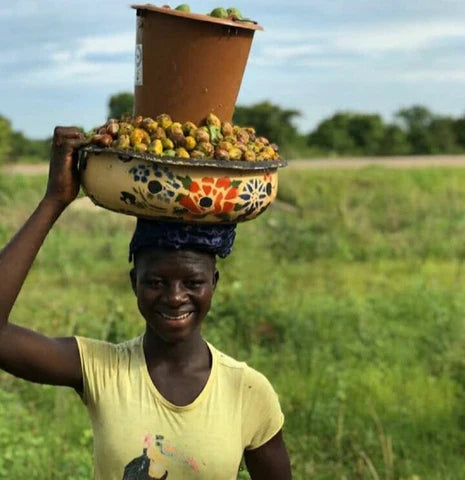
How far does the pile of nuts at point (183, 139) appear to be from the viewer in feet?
6.12

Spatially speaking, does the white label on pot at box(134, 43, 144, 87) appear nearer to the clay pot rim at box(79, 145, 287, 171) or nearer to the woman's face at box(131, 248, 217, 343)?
the clay pot rim at box(79, 145, 287, 171)

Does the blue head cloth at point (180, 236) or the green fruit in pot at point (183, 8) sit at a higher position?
the green fruit in pot at point (183, 8)

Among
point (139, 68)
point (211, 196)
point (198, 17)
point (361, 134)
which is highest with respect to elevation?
point (198, 17)

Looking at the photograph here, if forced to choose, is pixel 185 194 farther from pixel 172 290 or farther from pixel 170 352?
pixel 170 352

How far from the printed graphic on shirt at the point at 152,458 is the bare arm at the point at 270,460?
204mm

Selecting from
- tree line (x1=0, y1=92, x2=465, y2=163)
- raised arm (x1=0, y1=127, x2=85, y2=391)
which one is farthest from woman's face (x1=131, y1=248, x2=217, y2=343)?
tree line (x1=0, y1=92, x2=465, y2=163)

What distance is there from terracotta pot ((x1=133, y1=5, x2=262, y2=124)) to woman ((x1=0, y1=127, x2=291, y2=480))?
0.73ft

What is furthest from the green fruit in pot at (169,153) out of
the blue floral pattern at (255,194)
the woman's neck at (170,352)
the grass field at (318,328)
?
the grass field at (318,328)

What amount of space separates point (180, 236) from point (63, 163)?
29 cm

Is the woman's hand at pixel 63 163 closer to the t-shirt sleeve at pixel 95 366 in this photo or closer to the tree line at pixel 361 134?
the t-shirt sleeve at pixel 95 366

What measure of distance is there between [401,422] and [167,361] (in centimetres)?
276

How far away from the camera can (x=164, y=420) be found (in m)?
1.98

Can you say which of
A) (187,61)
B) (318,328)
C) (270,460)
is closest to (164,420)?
(270,460)

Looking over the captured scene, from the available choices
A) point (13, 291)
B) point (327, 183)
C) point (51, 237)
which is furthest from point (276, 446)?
point (327, 183)
